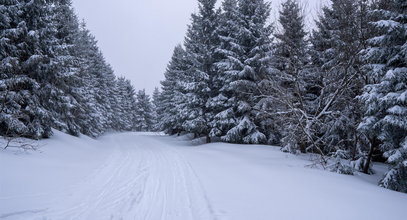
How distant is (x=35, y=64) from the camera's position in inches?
480

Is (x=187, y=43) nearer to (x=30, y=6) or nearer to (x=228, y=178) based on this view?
(x=30, y=6)

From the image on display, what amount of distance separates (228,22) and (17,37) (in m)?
13.4

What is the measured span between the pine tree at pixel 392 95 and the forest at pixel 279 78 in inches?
1.3

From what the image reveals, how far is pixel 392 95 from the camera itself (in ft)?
24.4

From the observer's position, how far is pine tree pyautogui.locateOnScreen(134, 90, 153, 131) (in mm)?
56562

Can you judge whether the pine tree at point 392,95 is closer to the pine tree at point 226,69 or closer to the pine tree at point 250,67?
the pine tree at point 250,67

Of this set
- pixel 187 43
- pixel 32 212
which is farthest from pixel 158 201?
pixel 187 43

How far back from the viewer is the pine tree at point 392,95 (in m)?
7.33

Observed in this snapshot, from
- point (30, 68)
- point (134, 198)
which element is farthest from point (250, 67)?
point (30, 68)

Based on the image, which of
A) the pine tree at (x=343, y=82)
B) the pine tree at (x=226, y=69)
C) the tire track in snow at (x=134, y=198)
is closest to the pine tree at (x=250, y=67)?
the pine tree at (x=226, y=69)

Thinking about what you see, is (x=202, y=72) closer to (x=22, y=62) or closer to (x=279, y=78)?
(x=279, y=78)

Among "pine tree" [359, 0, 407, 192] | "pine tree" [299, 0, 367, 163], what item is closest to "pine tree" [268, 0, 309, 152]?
"pine tree" [299, 0, 367, 163]

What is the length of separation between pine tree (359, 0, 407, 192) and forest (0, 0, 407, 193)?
0.03m

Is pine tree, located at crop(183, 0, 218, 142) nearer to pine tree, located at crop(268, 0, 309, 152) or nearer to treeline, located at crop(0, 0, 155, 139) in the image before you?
pine tree, located at crop(268, 0, 309, 152)
